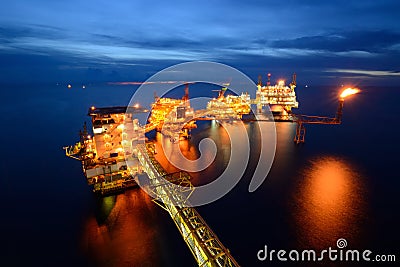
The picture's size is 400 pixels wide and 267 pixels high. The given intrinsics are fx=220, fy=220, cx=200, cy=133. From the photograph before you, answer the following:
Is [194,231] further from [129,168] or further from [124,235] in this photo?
[129,168]

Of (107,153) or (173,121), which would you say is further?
(173,121)

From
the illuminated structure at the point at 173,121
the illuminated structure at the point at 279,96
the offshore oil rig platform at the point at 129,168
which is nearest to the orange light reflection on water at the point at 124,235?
the offshore oil rig platform at the point at 129,168

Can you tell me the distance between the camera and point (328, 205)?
23.7m

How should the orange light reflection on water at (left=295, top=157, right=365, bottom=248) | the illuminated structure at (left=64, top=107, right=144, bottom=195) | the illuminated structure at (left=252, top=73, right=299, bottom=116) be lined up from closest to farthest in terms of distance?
1. the orange light reflection on water at (left=295, top=157, right=365, bottom=248)
2. the illuminated structure at (left=64, top=107, right=144, bottom=195)
3. the illuminated structure at (left=252, top=73, right=299, bottom=116)

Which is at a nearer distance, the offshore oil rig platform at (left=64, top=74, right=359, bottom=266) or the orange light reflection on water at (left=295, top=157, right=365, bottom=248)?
the offshore oil rig platform at (left=64, top=74, right=359, bottom=266)

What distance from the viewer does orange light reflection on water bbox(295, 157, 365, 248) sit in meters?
19.7

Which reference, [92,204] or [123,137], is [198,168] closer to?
[123,137]

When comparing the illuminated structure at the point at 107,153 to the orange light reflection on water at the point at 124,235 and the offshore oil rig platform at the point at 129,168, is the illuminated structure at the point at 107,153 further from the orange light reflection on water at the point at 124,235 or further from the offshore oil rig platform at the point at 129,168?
the orange light reflection on water at the point at 124,235

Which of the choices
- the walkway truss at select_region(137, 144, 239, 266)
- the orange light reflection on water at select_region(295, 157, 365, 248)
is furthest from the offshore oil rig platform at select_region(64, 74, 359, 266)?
the orange light reflection on water at select_region(295, 157, 365, 248)

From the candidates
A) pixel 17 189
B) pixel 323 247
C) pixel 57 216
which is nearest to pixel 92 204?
pixel 57 216

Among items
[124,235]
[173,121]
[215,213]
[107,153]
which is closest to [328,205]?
[215,213]

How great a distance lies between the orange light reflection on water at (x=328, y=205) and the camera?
19688mm

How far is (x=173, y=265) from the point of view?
16609mm

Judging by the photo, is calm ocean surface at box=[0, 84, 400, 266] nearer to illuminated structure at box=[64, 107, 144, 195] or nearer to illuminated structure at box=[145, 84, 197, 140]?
illuminated structure at box=[64, 107, 144, 195]
